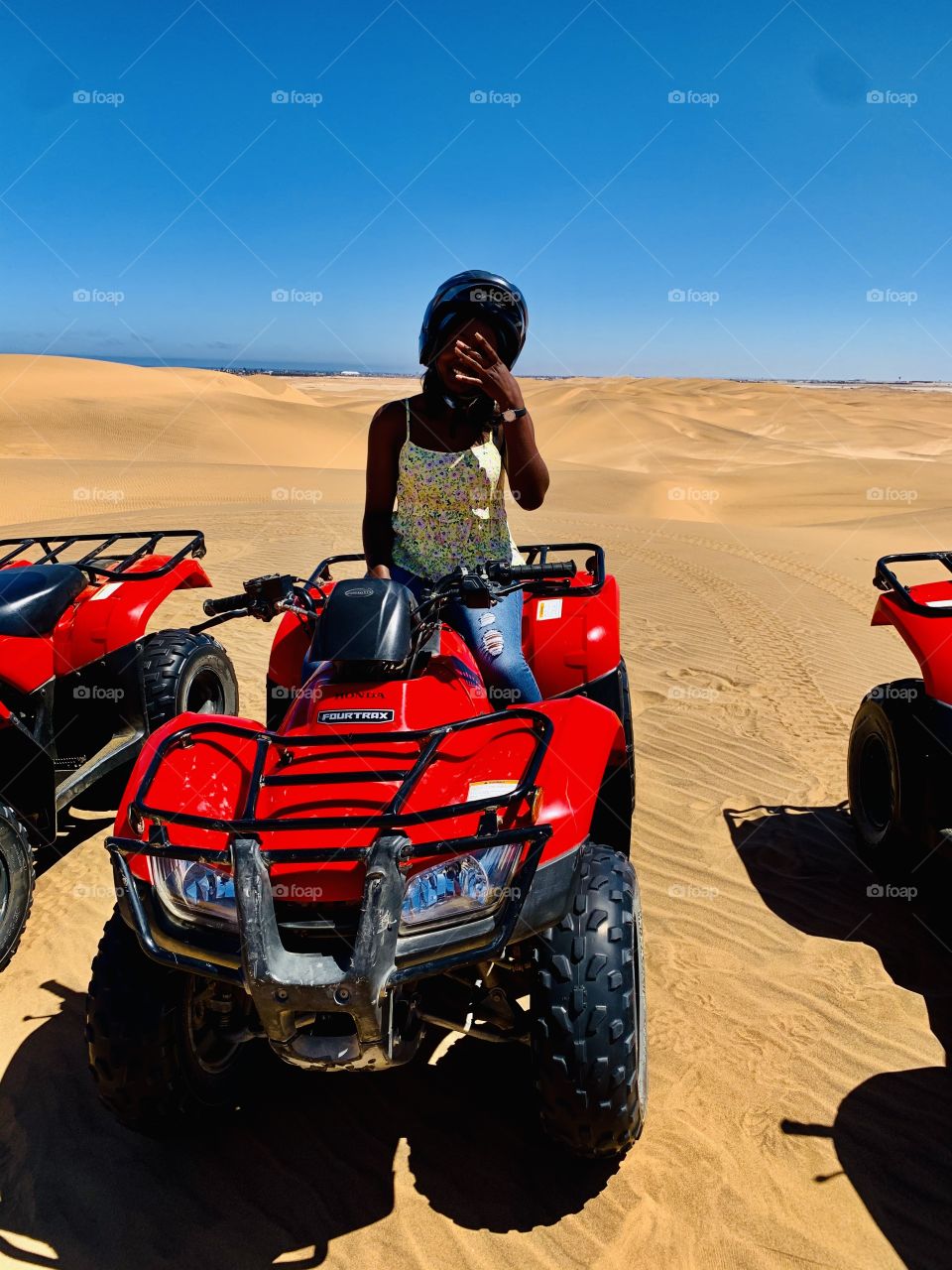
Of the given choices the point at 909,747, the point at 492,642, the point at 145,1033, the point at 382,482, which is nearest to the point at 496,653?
the point at 492,642

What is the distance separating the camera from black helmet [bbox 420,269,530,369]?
3521 millimetres

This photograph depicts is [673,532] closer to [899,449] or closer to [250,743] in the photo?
[250,743]

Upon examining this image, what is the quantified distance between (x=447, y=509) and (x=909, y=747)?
219 centimetres

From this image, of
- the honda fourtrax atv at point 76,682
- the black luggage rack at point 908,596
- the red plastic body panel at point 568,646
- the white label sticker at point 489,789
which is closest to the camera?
the white label sticker at point 489,789

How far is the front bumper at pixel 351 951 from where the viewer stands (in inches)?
81.2

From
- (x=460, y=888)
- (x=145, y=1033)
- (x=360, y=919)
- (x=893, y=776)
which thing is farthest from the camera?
(x=893, y=776)

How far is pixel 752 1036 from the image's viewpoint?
332 cm

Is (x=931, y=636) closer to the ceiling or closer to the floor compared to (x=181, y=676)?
closer to the ceiling

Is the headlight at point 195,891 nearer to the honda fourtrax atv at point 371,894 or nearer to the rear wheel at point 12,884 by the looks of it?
the honda fourtrax atv at point 371,894

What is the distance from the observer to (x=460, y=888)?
232cm

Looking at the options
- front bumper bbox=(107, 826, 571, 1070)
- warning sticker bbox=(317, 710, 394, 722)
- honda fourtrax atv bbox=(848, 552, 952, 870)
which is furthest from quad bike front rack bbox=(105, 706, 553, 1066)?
honda fourtrax atv bbox=(848, 552, 952, 870)

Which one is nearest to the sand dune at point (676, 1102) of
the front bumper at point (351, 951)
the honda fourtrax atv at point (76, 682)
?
the honda fourtrax atv at point (76, 682)

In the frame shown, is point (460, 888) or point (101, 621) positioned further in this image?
point (101, 621)

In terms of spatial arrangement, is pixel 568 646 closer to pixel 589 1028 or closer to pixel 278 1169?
pixel 589 1028
